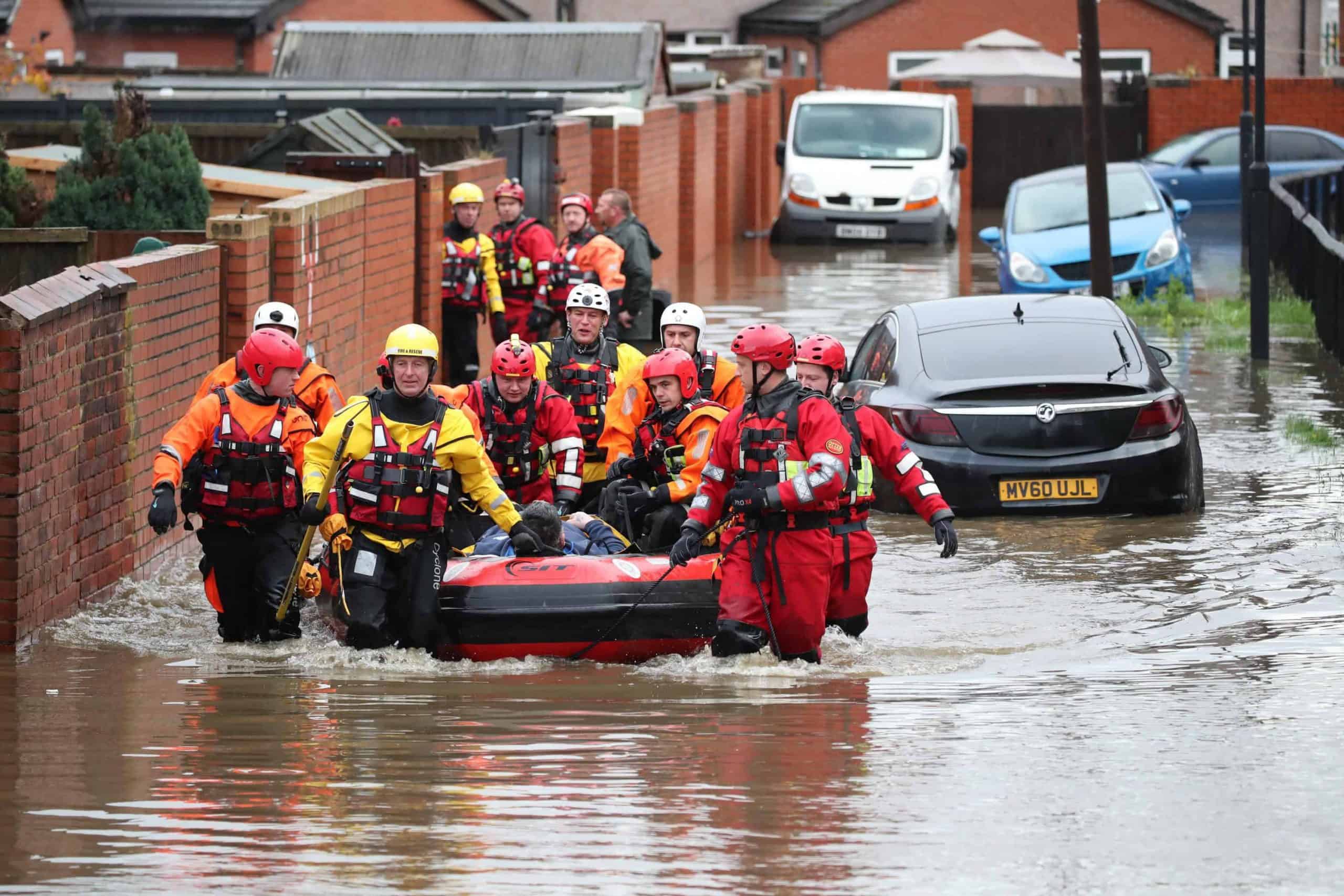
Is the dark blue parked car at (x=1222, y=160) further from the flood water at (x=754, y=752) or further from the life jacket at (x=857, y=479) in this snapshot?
the life jacket at (x=857, y=479)

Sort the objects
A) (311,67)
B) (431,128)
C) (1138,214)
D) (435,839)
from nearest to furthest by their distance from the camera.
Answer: (435,839)
(431,128)
(1138,214)
(311,67)

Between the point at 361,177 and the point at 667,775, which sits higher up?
the point at 361,177

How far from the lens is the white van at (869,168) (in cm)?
3300

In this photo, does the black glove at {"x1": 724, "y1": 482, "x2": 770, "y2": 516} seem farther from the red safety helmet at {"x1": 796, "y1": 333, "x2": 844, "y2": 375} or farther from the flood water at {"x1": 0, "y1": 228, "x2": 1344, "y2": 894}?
the red safety helmet at {"x1": 796, "y1": 333, "x2": 844, "y2": 375}

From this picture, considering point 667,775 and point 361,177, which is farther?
point 361,177

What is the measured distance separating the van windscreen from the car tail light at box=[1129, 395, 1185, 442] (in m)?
21.3

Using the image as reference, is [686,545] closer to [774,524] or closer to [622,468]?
[774,524]

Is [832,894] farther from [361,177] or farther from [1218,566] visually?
[361,177]

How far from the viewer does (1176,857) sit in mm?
6254

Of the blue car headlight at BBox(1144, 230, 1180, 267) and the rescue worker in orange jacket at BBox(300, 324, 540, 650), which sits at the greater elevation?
the blue car headlight at BBox(1144, 230, 1180, 267)

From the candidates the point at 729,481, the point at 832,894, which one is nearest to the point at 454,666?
the point at 729,481

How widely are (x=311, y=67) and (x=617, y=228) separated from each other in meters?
16.5

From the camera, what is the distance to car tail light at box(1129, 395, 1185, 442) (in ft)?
40.8

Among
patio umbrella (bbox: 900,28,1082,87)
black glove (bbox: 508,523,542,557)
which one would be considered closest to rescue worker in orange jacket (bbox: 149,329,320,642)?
black glove (bbox: 508,523,542,557)
